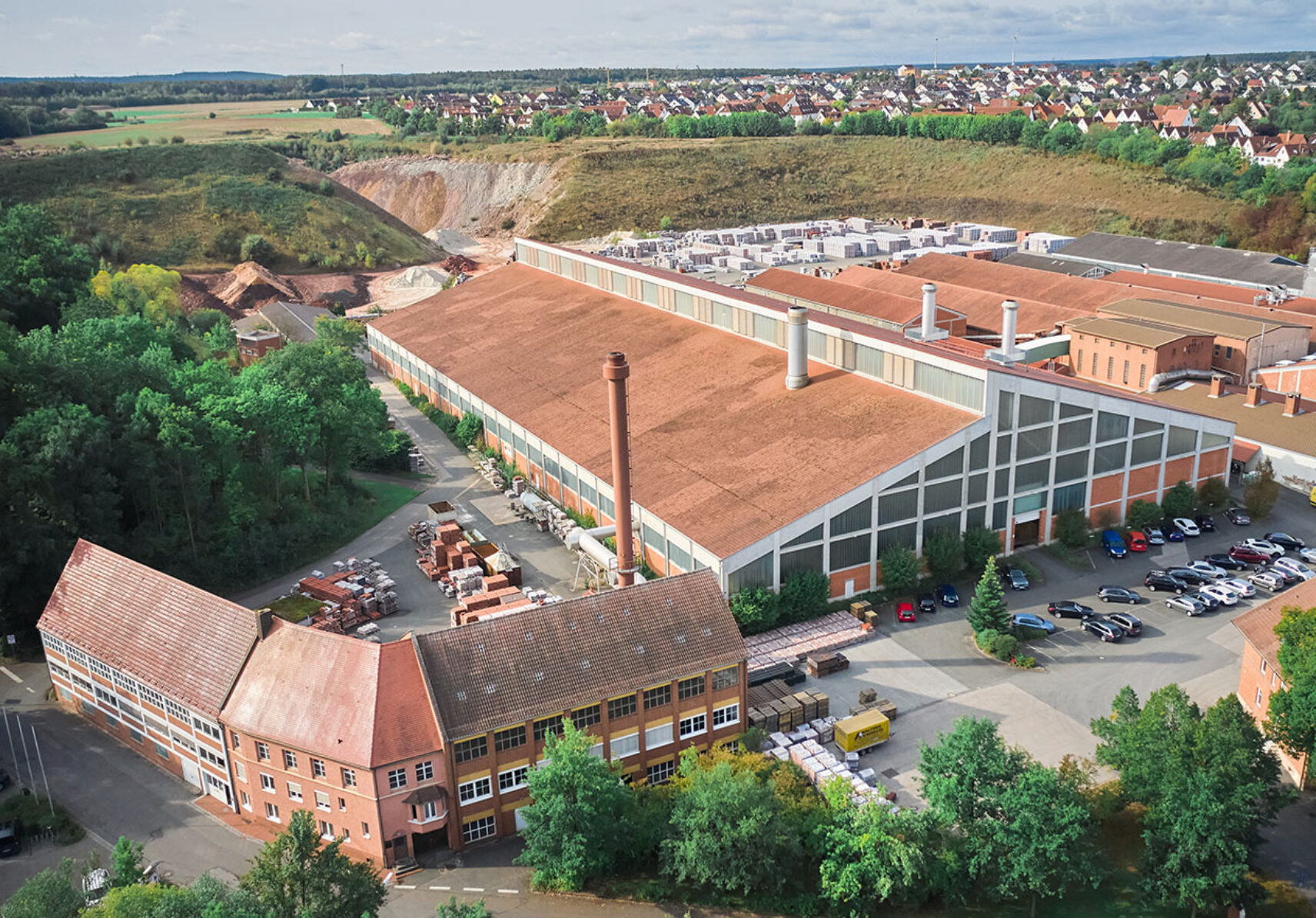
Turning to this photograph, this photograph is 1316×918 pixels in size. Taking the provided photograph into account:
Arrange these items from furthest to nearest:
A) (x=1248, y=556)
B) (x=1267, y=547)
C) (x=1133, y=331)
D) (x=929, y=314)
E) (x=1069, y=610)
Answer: (x=1133, y=331) → (x=929, y=314) → (x=1267, y=547) → (x=1248, y=556) → (x=1069, y=610)

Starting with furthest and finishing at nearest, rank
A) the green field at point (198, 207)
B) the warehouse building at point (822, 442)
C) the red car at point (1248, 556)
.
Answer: the green field at point (198, 207)
the red car at point (1248, 556)
the warehouse building at point (822, 442)

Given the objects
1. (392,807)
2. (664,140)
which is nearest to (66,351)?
(392,807)

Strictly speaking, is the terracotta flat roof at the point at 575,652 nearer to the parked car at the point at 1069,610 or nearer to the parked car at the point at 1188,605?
the parked car at the point at 1069,610

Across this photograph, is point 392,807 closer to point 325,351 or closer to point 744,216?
point 325,351

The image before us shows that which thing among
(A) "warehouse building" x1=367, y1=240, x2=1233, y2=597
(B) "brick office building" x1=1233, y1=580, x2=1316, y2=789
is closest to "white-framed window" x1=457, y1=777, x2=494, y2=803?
(A) "warehouse building" x1=367, y1=240, x2=1233, y2=597

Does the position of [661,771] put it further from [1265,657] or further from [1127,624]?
[1127,624]

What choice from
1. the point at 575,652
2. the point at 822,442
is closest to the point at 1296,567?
the point at 822,442

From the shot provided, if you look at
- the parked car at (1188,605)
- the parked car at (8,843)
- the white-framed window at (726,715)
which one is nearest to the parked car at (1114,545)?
the parked car at (1188,605)
